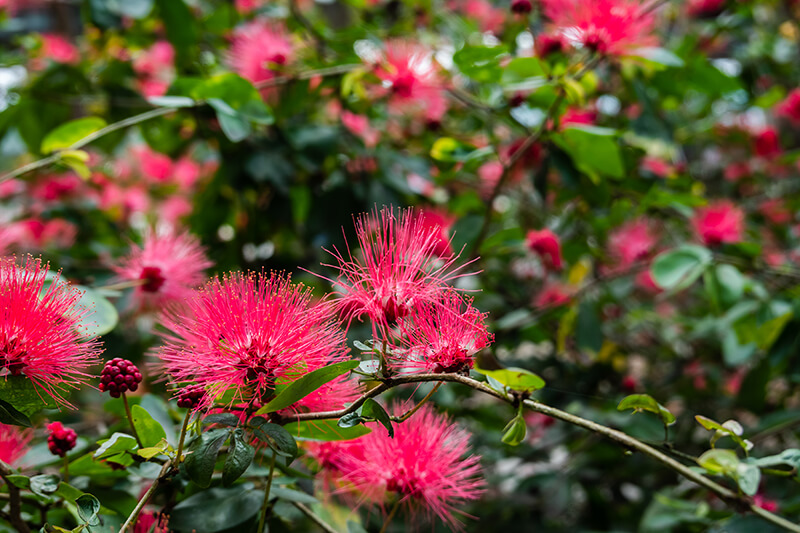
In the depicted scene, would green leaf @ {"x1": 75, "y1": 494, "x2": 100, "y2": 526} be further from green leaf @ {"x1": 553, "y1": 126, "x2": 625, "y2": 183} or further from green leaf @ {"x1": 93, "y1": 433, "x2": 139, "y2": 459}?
green leaf @ {"x1": 553, "y1": 126, "x2": 625, "y2": 183}

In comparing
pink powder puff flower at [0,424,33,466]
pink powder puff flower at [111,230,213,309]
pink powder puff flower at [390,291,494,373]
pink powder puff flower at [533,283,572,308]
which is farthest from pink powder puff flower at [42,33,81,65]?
pink powder puff flower at [390,291,494,373]

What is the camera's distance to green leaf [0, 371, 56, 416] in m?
0.70

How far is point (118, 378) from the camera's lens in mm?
705

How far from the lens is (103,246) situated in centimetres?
183

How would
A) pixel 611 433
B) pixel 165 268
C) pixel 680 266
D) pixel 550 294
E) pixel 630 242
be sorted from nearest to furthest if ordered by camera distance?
→ pixel 611 433, pixel 165 268, pixel 680 266, pixel 550 294, pixel 630 242

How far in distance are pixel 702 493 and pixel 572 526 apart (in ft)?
1.21

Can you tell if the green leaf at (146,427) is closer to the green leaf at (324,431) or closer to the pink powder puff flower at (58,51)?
the green leaf at (324,431)

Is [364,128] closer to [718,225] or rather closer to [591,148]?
[591,148]

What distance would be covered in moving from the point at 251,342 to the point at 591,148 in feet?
3.06

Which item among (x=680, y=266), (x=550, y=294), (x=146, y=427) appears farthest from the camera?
(x=550, y=294)

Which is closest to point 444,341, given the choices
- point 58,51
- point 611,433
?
point 611,433

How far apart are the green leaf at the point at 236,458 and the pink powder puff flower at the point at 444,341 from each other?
0.19m

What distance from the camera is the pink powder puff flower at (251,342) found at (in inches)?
27.8

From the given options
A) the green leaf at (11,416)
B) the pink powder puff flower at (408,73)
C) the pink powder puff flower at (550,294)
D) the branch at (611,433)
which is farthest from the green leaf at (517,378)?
the pink powder puff flower at (550,294)
